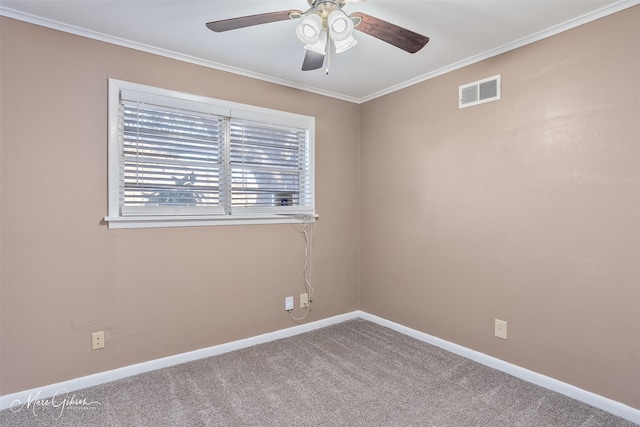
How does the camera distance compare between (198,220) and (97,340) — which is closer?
(97,340)

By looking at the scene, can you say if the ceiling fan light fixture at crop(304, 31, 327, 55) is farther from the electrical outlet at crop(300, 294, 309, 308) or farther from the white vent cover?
the electrical outlet at crop(300, 294, 309, 308)

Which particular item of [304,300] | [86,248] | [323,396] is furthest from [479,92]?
[86,248]

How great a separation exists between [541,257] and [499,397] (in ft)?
3.11

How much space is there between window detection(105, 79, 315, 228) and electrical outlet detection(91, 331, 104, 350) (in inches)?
29.6

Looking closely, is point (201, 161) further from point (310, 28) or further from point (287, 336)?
point (287, 336)

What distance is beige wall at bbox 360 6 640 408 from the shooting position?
1.95 metres

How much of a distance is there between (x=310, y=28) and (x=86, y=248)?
1987 mm

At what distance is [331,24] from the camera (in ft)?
5.36

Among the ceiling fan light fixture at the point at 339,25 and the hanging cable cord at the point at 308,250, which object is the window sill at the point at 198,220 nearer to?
the hanging cable cord at the point at 308,250

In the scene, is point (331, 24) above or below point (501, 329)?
above

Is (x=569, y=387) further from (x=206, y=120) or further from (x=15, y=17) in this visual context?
(x=15, y=17)

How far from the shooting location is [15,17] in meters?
2.01

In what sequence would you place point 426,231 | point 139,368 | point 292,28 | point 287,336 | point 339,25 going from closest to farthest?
point 339,25 < point 292,28 < point 139,368 < point 426,231 < point 287,336

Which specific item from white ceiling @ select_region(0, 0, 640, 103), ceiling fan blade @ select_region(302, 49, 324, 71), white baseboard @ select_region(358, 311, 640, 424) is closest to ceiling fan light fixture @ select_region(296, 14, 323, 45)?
ceiling fan blade @ select_region(302, 49, 324, 71)
